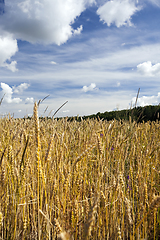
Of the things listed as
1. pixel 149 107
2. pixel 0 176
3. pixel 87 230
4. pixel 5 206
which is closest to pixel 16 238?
pixel 5 206

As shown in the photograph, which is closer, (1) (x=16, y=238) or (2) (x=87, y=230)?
(2) (x=87, y=230)

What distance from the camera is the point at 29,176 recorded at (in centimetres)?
142

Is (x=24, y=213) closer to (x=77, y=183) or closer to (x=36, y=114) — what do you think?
(x=77, y=183)

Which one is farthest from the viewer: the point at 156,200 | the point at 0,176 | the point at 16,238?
the point at 0,176

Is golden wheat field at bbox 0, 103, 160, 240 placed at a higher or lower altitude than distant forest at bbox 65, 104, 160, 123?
lower

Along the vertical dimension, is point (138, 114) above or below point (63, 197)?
above

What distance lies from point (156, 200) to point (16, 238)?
2.78 feet

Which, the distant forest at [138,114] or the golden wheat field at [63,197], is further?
the distant forest at [138,114]

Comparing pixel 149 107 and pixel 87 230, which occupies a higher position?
pixel 149 107

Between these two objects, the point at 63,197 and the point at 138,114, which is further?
the point at 138,114

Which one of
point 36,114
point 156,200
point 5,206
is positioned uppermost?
point 36,114

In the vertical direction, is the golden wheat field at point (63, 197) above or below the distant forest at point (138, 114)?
below

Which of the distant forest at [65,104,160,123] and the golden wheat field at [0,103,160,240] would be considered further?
the distant forest at [65,104,160,123]

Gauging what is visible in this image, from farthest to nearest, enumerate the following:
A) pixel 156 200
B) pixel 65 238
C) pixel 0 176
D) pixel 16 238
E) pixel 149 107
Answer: pixel 149 107 < pixel 0 176 < pixel 16 238 < pixel 156 200 < pixel 65 238
